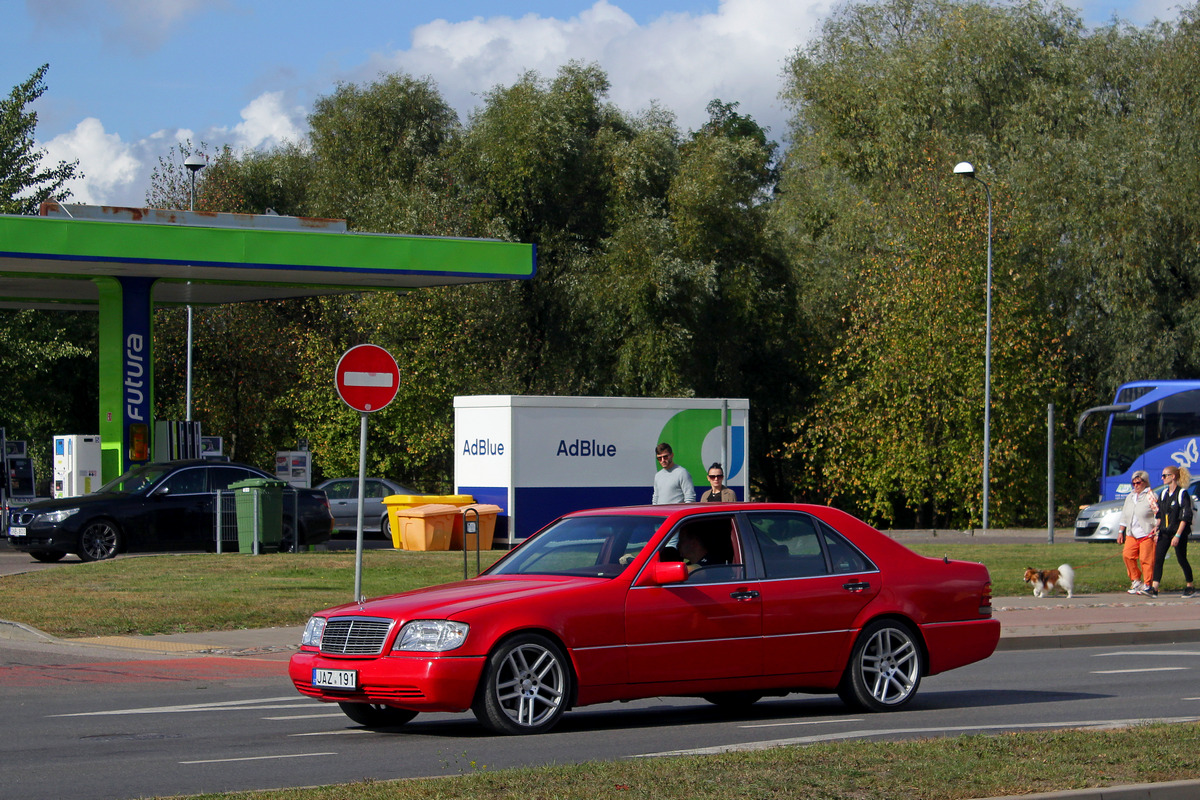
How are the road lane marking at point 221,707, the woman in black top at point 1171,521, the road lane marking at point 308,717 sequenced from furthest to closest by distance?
the woman in black top at point 1171,521 → the road lane marking at point 221,707 → the road lane marking at point 308,717

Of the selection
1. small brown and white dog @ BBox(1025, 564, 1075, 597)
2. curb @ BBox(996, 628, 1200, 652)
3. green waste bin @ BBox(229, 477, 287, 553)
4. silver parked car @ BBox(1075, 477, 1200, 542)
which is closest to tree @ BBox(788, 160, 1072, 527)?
silver parked car @ BBox(1075, 477, 1200, 542)

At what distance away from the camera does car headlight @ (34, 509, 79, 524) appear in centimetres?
2316

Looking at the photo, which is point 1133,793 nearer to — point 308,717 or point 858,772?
point 858,772

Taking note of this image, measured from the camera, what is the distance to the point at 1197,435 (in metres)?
37.1

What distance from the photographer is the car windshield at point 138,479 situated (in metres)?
24.2

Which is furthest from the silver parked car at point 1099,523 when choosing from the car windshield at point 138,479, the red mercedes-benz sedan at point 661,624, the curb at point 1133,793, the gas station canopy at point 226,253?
the curb at point 1133,793

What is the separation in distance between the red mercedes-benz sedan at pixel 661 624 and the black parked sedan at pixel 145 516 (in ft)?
49.6

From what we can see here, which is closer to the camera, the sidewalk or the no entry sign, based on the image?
the no entry sign

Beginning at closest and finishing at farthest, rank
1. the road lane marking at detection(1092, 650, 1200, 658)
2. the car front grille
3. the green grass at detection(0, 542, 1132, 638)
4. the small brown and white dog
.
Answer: the car front grille < the road lane marking at detection(1092, 650, 1200, 658) < the green grass at detection(0, 542, 1132, 638) < the small brown and white dog

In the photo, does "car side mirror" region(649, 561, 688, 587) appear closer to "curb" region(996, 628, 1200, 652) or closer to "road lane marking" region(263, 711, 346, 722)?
"road lane marking" region(263, 711, 346, 722)

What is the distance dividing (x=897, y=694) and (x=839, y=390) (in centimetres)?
3473

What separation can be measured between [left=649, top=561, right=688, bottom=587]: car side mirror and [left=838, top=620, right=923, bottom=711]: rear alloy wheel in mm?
1603

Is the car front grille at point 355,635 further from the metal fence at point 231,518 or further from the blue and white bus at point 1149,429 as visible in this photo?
the blue and white bus at point 1149,429

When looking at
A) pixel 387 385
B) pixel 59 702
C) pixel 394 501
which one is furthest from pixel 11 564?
pixel 59 702
